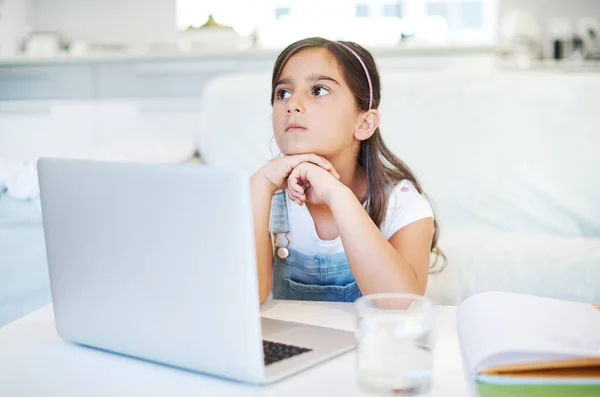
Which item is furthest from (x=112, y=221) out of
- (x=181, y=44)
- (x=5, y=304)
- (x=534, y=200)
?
(x=181, y=44)

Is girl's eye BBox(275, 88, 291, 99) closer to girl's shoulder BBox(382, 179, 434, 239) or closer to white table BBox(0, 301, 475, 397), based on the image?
girl's shoulder BBox(382, 179, 434, 239)

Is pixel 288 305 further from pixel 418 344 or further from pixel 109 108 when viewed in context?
pixel 109 108

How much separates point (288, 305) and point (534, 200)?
1.02 metres

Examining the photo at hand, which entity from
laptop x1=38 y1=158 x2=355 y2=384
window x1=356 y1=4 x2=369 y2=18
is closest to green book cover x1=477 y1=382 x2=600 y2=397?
laptop x1=38 y1=158 x2=355 y2=384

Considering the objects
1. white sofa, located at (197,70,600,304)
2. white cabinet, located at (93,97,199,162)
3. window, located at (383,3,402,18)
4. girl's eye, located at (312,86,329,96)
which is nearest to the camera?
girl's eye, located at (312,86,329,96)

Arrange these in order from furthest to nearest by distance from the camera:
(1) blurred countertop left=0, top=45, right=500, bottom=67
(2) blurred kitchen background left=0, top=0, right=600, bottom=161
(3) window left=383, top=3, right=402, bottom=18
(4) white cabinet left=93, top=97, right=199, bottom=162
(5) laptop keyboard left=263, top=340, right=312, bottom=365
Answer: (3) window left=383, top=3, right=402, bottom=18
(4) white cabinet left=93, top=97, right=199, bottom=162
(2) blurred kitchen background left=0, top=0, right=600, bottom=161
(1) blurred countertop left=0, top=45, right=500, bottom=67
(5) laptop keyboard left=263, top=340, right=312, bottom=365

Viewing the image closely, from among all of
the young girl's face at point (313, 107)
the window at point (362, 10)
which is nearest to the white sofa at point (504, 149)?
the young girl's face at point (313, 107)

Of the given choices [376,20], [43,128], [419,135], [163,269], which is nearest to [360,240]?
[163,269]

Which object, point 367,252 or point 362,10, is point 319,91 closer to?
point 367,252

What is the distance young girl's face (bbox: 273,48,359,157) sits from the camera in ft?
3.70

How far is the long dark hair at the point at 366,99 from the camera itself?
1.21m

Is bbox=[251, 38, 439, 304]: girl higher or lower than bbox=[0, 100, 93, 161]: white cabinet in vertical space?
higher

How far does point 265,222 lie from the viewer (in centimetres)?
116

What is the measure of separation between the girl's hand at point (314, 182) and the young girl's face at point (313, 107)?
5cm
